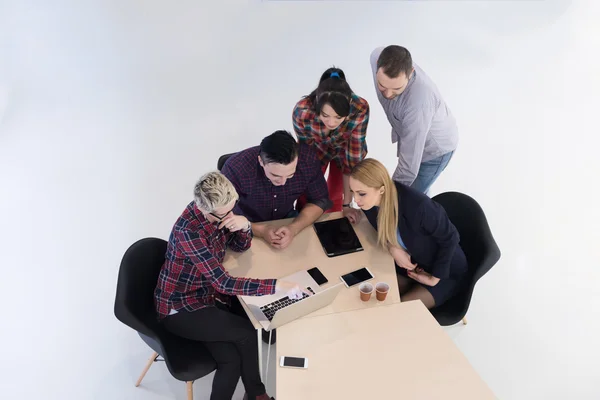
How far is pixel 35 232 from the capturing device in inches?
152

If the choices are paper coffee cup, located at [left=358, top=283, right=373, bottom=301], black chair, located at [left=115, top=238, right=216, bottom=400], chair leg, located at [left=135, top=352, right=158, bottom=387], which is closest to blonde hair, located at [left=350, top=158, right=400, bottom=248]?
paper coffee cup, located at [left=358, top=283, right=373, bottom=301]

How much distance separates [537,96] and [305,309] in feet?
14.2

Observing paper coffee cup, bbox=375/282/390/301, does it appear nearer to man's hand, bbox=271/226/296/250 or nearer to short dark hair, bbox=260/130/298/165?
man's hand, bbox=271/226/296/250

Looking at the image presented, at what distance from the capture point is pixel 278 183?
2.75 meters

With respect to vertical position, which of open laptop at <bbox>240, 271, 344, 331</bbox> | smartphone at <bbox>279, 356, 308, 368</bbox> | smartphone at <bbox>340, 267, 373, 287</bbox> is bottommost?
smartphone at <bbox>279, 356, 308, 368</bbox>

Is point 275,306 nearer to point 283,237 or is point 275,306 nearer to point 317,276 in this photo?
point 317,276

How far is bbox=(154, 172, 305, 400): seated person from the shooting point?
7.49 feet

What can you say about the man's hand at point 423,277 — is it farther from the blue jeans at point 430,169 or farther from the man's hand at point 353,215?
the blue jeans at point 430,169

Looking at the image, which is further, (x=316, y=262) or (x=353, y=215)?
(x=353, y=215)

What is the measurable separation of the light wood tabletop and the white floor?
90cm

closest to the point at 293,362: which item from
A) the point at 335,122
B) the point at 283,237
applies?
the point at 283,237

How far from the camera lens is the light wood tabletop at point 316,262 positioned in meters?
2.46

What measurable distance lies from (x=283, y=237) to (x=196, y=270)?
519 mm

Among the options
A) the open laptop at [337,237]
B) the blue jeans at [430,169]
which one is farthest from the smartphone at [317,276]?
the blue jeans at [430,169]
